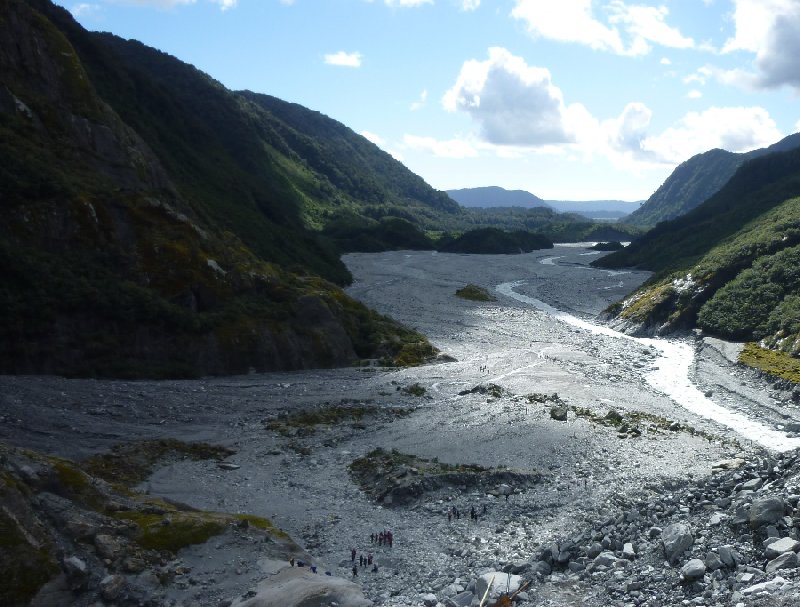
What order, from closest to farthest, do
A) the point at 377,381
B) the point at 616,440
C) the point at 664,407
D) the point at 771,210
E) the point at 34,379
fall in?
the point at 616,440 < the point at 34,379 < the point at 664,407 < the point at 377,381 < the point at 771,210

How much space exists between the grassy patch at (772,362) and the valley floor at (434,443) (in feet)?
4.94

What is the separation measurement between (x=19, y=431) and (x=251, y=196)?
8761 centimetres

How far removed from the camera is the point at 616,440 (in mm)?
36094

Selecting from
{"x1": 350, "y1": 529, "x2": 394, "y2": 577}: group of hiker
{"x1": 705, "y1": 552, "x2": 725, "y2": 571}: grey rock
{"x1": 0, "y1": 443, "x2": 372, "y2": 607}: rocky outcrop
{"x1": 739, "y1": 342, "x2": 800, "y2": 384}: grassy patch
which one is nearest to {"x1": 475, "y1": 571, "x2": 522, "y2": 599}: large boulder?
{"x1": 0, "y1": 443, "x2": 372, "y2": 607}: rocky outcrop

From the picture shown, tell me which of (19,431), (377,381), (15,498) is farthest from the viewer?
(377,381)

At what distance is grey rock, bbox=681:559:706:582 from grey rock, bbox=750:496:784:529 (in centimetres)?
261

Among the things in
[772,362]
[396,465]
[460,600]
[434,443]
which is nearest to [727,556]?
[460,600]

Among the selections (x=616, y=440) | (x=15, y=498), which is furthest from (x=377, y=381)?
(x=15, y=498)

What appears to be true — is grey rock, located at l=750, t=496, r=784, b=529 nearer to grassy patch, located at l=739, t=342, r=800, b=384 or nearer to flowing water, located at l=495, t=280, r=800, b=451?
flowing water, located at l=495, t=280, r=800, b=451

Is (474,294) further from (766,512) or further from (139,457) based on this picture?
(766,512)

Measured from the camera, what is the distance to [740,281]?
256ft

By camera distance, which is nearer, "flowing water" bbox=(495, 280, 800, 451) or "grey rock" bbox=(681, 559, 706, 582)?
"grey rock" bbox=(681, 559, 706, 582)

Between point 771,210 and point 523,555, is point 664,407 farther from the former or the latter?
point 771,210

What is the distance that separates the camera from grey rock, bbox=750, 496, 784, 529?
1816 cm
